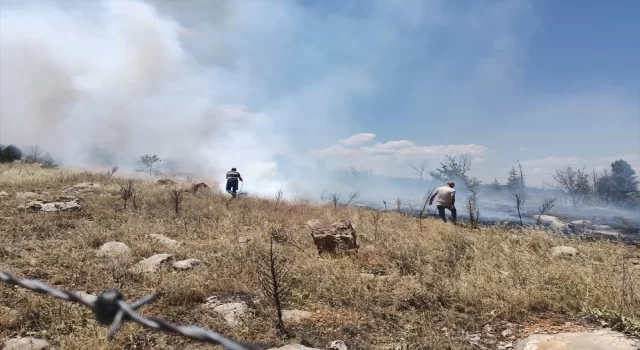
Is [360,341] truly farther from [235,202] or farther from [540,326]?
[235,202]

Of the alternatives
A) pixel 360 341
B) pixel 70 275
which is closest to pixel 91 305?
pixel 360 341

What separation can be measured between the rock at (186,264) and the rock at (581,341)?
4339 mm

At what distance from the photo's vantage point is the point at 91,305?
103 centimetres

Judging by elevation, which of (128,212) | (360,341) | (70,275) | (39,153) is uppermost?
(39,153)

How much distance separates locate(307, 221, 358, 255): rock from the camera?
663 cm

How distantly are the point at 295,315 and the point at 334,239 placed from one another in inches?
104

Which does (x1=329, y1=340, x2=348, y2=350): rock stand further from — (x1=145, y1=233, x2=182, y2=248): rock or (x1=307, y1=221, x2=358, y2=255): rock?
(x1=145, y1=233, x2=182, y2=248): rock

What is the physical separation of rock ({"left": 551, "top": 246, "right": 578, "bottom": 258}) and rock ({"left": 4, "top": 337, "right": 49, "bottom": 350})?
7.30 m

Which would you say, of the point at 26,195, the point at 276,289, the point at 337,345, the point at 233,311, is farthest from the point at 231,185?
the point at 337,345

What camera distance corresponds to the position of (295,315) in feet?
13.4

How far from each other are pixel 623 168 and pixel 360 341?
59007 millimetres

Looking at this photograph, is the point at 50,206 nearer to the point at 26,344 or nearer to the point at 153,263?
the point at 153,263

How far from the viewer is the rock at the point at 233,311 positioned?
12.7ft

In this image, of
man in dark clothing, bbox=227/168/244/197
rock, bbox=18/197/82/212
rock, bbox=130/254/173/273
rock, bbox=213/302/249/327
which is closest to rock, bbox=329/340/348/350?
rock, bbox=213/302/249/327
